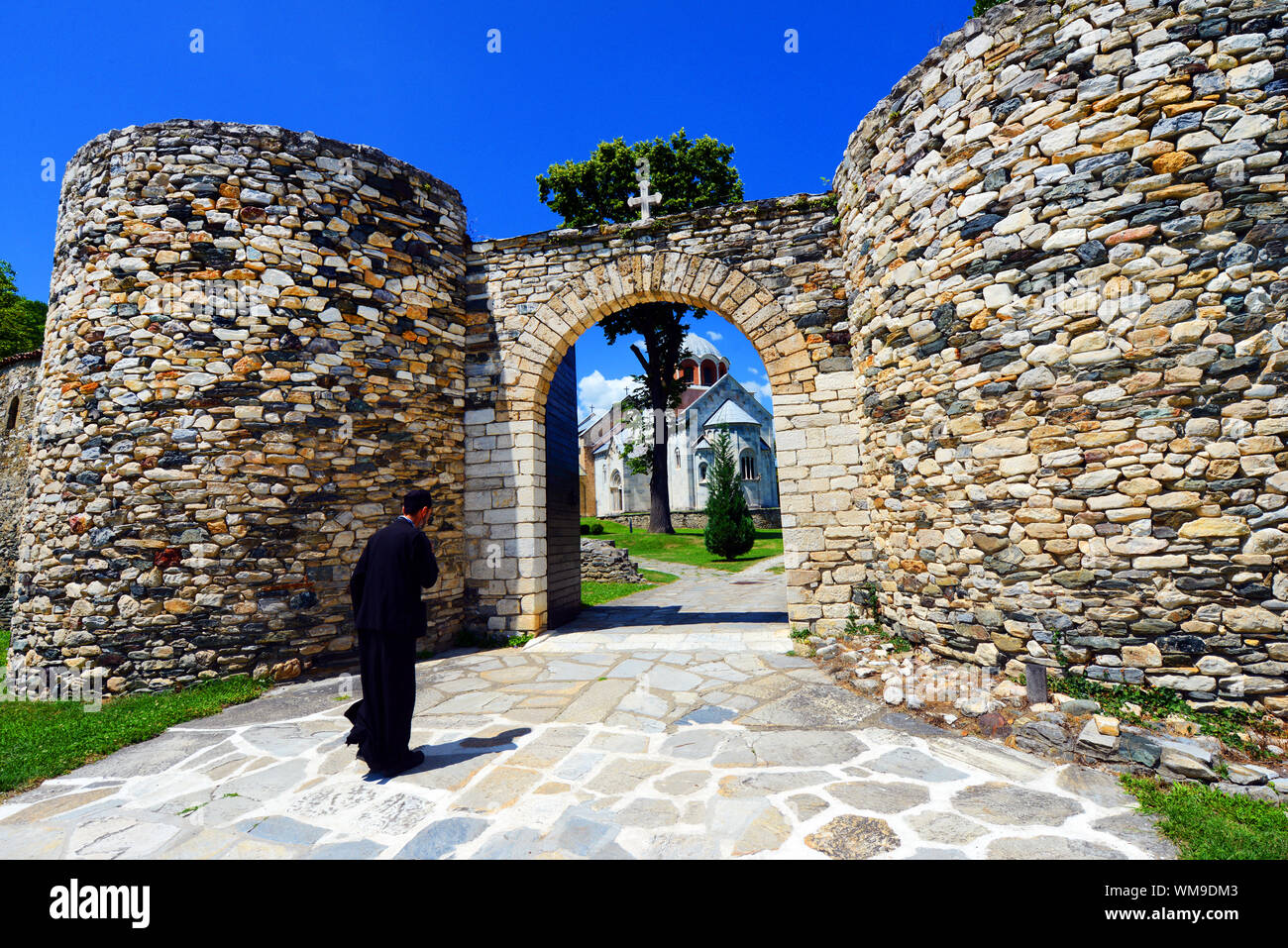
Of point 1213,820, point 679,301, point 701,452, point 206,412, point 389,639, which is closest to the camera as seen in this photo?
point 1213,820

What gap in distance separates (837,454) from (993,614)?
2.58 metres

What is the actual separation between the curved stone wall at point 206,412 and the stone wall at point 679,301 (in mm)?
1394

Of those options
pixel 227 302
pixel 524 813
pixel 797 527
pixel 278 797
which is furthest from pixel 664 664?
pixel 227 302

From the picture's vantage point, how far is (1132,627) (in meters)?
3.81

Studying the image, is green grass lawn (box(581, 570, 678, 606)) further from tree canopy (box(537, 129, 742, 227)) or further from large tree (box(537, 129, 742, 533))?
tree canopy (box(537, 129, 742, 227))

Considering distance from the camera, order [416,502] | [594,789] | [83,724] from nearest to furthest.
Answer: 1. [594,789]
2. [416,502]
3. [83,724]

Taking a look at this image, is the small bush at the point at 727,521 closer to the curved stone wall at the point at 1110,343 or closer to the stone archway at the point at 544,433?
the stone archway at the point at 544,433

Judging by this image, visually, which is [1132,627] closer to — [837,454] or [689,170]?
[837,454]

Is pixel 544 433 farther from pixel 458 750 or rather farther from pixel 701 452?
pixel 701 452

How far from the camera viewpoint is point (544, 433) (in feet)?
26.0

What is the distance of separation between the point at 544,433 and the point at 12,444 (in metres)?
14.0

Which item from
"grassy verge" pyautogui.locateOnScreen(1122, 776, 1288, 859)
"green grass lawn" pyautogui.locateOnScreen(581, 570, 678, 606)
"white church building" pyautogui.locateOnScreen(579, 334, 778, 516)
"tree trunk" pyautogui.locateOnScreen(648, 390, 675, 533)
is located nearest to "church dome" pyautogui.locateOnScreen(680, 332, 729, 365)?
"white church building" pyautogui.locateOnScreen(579, 334, 778, 516)

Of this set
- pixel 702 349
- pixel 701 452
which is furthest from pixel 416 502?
pixel 702 349

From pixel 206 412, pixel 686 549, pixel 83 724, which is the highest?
pixel 206 412
